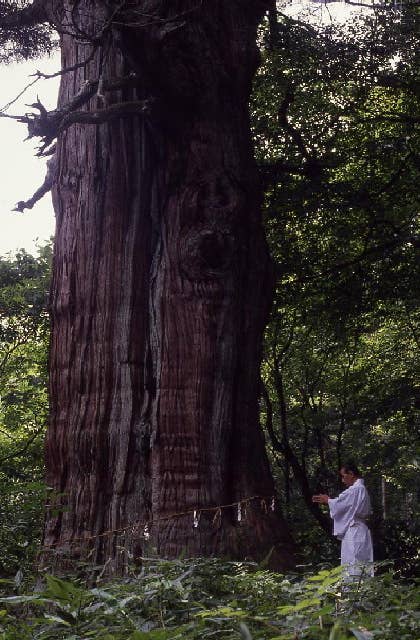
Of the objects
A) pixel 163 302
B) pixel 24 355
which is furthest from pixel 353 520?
pixel 24 355

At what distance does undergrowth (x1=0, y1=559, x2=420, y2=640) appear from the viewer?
206 centimetres

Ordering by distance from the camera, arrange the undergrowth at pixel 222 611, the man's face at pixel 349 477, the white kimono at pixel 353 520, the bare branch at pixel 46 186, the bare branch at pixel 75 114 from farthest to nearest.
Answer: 1. the man's face at pixel 349 477
2. the white kimono at pixel 353 520
3. the bare branch at pixel 46 186
4. the bare branch at pixel 75 114
5. the undergrowth at pixel 222 611

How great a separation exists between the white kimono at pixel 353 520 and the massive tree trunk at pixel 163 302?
2.00 meters

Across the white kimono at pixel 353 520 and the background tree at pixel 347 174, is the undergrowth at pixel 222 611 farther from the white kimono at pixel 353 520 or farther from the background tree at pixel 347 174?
the background tree at pixel 347 174

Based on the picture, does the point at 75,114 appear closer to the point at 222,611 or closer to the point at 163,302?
the point at 163,302

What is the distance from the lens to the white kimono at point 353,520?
328 inches

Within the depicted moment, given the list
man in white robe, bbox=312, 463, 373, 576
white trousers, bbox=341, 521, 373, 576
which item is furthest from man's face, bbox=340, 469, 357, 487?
white trousers, bbox=341, 521, 373, 576

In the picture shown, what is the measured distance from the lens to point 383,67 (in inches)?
474

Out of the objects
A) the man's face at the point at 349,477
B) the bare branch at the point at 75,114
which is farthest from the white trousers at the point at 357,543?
the bare branch at the point at 75,114

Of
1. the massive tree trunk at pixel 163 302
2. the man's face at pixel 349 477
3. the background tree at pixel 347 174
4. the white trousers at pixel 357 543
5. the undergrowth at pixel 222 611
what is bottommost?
the white trousers at pixel 357 543

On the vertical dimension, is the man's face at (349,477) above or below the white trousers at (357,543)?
above

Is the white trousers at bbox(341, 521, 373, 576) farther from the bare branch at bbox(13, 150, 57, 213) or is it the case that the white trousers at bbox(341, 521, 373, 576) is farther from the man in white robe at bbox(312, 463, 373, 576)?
the bare branch at bbox(13, 150, 57, 213)

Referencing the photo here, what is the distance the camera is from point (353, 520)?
836 centimetres

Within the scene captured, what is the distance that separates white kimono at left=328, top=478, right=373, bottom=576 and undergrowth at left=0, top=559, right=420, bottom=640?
533 centimetres
